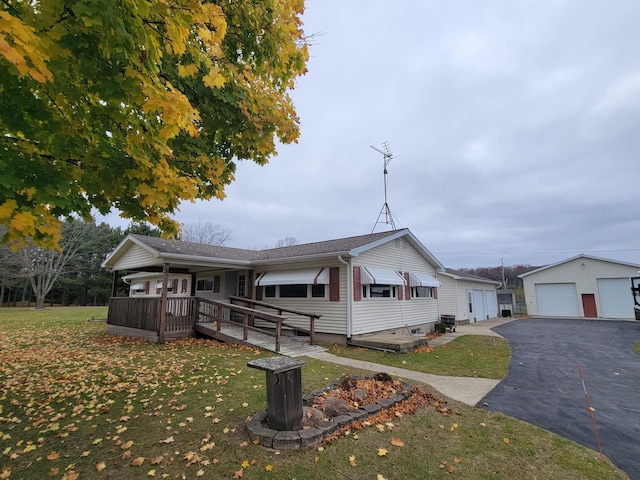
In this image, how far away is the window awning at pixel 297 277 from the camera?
451 inches

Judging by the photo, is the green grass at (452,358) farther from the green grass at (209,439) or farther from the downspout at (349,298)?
the green grass at (209,439)

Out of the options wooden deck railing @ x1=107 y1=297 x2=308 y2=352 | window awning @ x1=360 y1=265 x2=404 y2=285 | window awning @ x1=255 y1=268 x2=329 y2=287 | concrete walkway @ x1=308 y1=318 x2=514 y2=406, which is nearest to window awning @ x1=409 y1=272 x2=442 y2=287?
window awning @ x1=360 y1=265 x2=404 y2=285

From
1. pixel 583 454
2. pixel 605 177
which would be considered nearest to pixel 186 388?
pixel 583 454

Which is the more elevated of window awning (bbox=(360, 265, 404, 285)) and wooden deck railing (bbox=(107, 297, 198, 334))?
window awning (bbox=(360, 265, 404, 285))

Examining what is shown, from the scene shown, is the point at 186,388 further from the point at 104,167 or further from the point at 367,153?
the point at 367,153

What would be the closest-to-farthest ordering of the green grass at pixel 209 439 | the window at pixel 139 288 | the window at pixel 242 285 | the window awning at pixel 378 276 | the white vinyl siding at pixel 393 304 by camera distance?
1. the green grass at pixel 209 439
2. the window awning at pixel 378 276
3. the white vinyl siding at pixel 393 304
4. the window at pixel 242 285
5. the window at pixel 139 288

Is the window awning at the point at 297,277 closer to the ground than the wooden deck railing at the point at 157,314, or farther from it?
farther from it

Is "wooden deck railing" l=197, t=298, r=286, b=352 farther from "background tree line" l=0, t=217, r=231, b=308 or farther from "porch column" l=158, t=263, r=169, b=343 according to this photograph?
"background tree line" l=0, t=217, r=231, b=308

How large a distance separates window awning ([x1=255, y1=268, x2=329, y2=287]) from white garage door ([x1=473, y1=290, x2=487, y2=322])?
16686mm

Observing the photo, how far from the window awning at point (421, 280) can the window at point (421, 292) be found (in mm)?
704

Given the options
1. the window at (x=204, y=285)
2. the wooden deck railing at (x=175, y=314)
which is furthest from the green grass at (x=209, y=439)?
the window at (x=204, y=285)

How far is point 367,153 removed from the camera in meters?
16.2

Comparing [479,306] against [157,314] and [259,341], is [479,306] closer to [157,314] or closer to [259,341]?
[259,341]

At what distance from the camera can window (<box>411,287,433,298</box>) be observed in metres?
15.5
